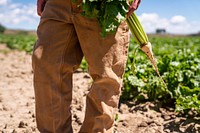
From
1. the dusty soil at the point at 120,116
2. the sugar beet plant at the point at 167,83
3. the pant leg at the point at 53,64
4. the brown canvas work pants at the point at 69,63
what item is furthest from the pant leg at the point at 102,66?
the sugar beet plant at the point at 167,83

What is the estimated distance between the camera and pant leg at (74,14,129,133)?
7.89 ft

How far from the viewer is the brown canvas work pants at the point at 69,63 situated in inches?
94.6

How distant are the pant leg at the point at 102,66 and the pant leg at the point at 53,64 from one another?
110mm

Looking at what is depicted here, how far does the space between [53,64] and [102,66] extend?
34 centimetres

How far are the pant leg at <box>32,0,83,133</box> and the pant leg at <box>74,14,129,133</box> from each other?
11 cm

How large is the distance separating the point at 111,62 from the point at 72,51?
30cm

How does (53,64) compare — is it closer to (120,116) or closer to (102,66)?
(102,66)

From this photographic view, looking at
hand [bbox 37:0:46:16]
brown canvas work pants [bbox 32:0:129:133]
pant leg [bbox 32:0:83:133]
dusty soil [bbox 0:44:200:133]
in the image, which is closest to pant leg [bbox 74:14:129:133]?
brown canvas work pants [bbox 32:0:129:133]

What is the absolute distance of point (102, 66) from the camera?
96.0 inches

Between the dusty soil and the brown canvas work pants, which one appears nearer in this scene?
the brown canvas work pants

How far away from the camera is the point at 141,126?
3562 millimetres

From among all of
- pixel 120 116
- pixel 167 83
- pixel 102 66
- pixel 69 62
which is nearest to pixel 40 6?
pixel 69 62

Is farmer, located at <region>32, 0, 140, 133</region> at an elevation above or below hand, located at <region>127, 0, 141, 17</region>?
below

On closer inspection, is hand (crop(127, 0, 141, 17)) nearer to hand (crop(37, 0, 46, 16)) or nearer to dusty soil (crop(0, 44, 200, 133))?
hand (crop(37, 0, 46, 16))
